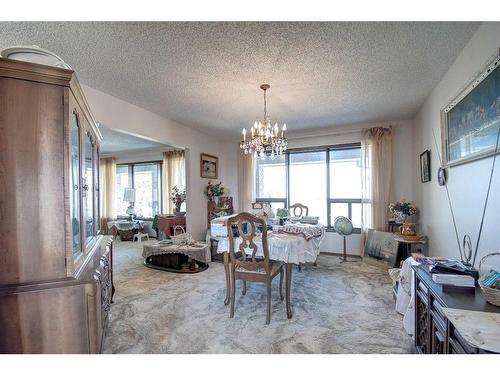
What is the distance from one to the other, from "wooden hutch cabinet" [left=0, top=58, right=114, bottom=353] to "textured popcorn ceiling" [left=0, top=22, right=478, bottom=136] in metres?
0.84

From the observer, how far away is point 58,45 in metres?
1.89

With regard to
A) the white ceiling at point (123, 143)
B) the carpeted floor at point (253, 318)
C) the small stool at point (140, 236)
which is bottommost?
the small stool at point (140, 236)

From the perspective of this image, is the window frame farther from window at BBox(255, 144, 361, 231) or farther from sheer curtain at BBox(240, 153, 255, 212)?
window at BBox(255, 144, 361, 231)

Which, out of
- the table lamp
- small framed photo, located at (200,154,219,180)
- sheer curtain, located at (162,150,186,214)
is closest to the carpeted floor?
small framed photo, located at (200,154,219,180)

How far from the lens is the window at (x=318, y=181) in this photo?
15.0ft

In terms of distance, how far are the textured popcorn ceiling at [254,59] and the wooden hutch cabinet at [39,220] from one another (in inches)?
33.1

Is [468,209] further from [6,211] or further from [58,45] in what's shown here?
[58,45]

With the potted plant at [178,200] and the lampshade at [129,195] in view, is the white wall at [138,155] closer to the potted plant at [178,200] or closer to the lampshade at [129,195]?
the lampshade at [129,195]

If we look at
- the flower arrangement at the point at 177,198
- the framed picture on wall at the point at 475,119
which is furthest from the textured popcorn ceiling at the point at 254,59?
the flower arrangement at the point at 177,198

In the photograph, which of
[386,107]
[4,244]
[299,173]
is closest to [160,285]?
[4,244]

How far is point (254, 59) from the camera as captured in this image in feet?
6.86

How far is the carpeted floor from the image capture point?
6.06 ft

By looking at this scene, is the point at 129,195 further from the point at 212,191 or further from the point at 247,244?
the point at 247,244

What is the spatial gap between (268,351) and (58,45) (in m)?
2.98
